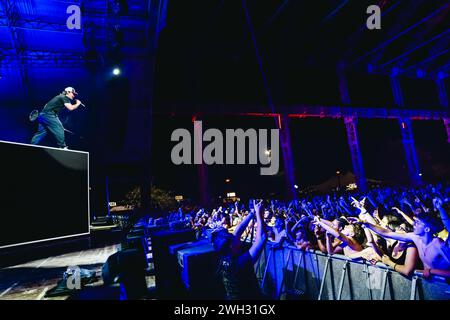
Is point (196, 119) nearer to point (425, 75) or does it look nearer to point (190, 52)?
point (190, 52)

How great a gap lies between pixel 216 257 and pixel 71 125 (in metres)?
6.23

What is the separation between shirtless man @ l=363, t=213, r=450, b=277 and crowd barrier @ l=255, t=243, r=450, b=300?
9.4 inches

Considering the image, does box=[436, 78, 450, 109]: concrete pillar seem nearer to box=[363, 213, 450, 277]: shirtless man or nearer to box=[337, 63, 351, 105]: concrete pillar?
box=[337, 63, 351, 105]: concrete pillar

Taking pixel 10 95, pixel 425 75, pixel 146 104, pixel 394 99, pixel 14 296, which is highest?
pixel 425 75

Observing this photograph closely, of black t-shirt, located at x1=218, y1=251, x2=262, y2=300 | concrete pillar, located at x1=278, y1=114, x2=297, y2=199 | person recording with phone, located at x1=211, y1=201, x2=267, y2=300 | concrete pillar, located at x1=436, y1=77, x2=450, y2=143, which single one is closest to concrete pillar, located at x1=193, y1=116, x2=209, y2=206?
concrete pillar, located at x1=278, y1=114, x2=297, y2=199

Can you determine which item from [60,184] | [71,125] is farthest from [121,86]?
[60,184]

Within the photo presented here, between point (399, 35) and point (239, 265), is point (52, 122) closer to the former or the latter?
point (239, 265)

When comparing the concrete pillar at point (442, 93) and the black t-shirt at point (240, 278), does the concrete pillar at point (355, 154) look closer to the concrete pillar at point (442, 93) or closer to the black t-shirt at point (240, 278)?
the concrete pillar at point (442, 93)

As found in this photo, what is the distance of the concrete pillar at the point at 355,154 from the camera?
1838 cm

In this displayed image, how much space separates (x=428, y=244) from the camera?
3.23m

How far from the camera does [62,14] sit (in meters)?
10.1

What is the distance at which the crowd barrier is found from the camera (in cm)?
296

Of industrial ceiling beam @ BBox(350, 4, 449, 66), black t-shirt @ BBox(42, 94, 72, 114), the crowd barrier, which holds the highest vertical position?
industrial ceiling beam @ BBox(350, 4, 449, 66)

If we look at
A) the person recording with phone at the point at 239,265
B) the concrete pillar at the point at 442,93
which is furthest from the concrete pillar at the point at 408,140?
the person recording with phone at the point at 239,265
